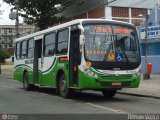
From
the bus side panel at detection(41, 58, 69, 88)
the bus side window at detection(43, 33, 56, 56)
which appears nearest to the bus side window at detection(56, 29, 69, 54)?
the bus side panel at detection(41, 58, 69, 88)

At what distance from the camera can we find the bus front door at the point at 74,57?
1746 centimetres

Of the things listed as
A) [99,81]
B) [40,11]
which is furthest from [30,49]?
[40,11]

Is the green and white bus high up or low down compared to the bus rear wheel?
up

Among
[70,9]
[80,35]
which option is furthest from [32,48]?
[70,9]

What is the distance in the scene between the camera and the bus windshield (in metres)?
16.9

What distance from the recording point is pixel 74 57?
17.7 meters

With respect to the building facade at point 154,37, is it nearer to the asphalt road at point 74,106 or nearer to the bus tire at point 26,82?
the bus tire at point 26,82

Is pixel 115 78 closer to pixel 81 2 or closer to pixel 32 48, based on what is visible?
pixel 32 48

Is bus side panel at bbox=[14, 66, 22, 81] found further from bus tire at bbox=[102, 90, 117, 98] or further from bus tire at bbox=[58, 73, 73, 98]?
bus tire at bbox=[102, 90, 117, 98]

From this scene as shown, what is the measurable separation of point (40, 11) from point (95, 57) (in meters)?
30.4

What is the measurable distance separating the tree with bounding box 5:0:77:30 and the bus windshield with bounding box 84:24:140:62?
2856cm

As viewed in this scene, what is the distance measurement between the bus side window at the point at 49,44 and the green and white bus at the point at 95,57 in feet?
1.50

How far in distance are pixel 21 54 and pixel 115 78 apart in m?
9.76

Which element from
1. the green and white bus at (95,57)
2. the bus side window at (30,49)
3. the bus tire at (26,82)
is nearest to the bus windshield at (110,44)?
the green and white bus at (95,57)
